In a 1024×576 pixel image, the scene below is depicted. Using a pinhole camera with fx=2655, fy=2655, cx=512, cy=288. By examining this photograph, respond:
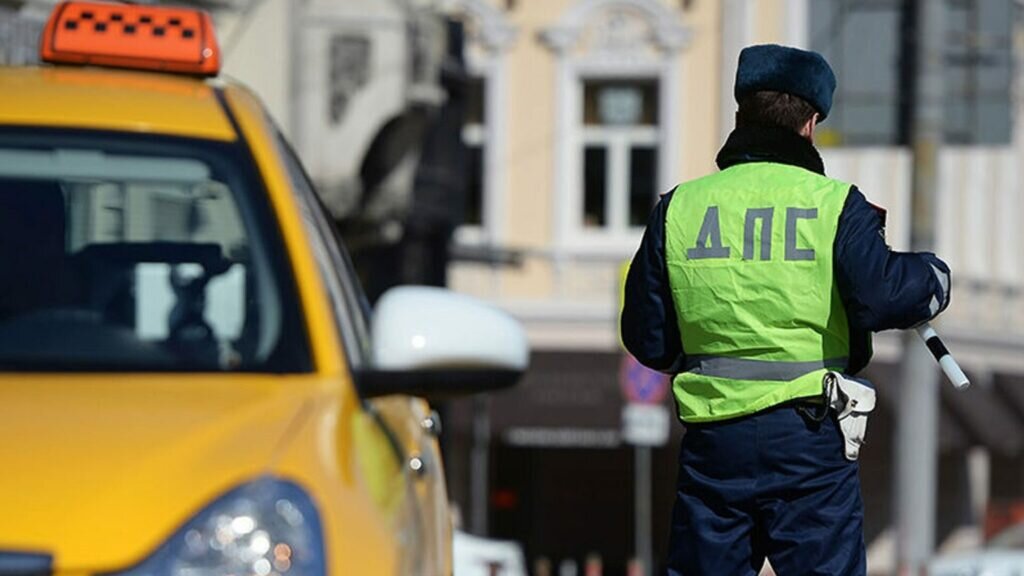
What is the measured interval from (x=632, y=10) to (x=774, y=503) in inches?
1045

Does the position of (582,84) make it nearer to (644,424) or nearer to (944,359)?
(644,424)

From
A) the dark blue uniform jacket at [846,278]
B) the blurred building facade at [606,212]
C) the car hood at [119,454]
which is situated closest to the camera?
the car hood at [119,454]

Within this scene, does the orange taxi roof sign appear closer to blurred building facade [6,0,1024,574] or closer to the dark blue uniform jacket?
the dark blue uniform jacket

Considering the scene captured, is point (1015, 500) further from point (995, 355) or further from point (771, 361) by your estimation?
point (771, 361)

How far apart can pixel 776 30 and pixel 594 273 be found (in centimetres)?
355

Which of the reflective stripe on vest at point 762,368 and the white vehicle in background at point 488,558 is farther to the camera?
the white vehicle in background at point 488,558

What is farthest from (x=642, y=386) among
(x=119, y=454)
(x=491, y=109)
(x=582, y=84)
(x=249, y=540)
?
(x=249, y=540)

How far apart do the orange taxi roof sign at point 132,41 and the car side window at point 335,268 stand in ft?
1.39

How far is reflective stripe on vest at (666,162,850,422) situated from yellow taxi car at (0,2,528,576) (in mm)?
595

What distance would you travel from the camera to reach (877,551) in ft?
102

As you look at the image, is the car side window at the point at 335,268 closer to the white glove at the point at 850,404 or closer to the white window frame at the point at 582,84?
the white glove at the point at 850,404

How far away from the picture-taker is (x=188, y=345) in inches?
177

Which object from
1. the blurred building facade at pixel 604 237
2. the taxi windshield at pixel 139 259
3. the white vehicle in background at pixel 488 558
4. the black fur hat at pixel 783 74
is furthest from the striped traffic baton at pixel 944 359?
the blurred building facade at pixel 604 237

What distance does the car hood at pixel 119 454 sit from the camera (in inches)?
142
